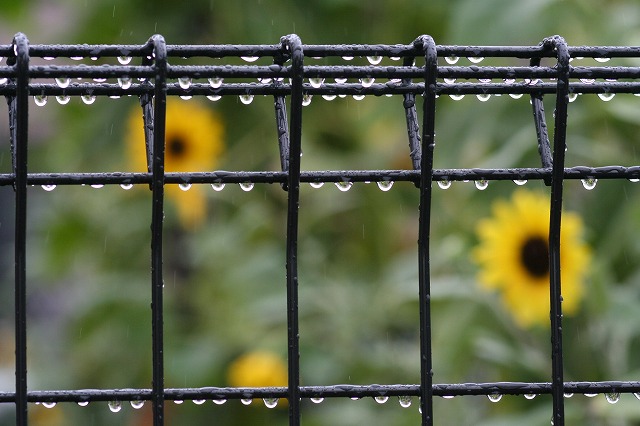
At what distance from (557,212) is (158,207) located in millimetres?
321

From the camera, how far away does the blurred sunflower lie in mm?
2111

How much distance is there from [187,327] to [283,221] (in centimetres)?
37

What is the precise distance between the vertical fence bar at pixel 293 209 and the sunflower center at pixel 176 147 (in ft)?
5.03

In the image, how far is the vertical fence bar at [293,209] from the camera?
2.41 ft

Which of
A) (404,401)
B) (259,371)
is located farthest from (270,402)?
(259,371)

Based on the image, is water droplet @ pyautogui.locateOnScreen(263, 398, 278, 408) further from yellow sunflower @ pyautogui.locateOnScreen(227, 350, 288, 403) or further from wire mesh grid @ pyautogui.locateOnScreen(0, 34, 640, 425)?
yellow sunflower @ pyautogui.locateOnScreen(227, 350, 288, 403)

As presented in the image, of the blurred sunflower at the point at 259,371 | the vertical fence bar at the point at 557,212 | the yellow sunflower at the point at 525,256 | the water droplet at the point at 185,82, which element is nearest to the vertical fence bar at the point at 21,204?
the water droplet at the point at 185,82

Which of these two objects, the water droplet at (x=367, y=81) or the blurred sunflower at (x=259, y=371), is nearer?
the water droplet at (x=367, y=81)

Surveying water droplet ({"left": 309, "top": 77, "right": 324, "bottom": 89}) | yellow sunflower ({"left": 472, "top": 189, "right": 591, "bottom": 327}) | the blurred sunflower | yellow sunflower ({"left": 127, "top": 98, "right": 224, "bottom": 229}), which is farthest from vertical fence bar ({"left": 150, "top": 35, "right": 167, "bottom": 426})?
yellow sunflower ({"left": 127, "top": 98, "right": 224, "bottom": 229})

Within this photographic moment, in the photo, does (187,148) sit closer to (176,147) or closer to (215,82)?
(176,147)

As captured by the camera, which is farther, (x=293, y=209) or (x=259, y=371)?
(x=259, y=371)

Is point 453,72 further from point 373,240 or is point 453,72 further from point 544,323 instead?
point 373,240

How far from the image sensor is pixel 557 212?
0.80m

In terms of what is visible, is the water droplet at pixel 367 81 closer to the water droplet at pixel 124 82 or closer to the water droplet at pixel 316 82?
the water droplet at pixel 316 82
